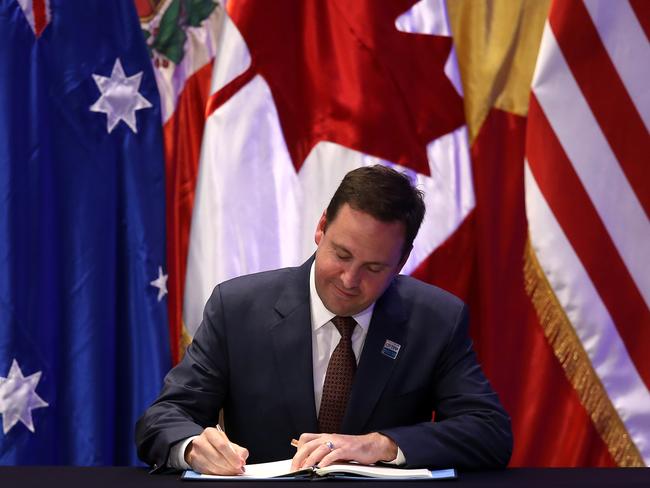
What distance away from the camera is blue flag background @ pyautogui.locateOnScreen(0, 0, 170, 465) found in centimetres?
308

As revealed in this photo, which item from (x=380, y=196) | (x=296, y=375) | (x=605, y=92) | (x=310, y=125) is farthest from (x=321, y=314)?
(x=605, y=92)

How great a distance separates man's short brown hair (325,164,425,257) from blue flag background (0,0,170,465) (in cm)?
131

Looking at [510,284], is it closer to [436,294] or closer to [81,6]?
[436,294]

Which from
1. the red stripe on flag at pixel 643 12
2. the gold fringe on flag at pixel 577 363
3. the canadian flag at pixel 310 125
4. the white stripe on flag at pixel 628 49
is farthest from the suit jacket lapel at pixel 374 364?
the red stripe on flag at pixel 643 12

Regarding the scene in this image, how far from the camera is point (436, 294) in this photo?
2.45 meters

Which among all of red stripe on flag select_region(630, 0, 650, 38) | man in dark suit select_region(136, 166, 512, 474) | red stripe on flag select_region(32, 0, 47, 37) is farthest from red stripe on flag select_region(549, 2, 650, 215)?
red stripe on flag select_region(32, 0, 47, 37)

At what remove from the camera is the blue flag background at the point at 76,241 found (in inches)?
121

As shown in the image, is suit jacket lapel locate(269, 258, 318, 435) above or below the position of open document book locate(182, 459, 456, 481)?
above

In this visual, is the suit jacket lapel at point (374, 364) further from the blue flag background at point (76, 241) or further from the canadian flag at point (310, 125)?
the blue flag background at point (76, 241)

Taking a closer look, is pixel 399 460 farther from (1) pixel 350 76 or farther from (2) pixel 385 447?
(1) pixel 350 76

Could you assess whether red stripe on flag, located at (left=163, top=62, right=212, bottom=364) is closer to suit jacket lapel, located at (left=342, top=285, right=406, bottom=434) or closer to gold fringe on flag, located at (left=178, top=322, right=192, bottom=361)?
gold fringe on flag, located at (left=178, top=322, right=192, bottom=361)

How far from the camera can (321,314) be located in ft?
7.57

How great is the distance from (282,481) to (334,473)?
0.11 meters

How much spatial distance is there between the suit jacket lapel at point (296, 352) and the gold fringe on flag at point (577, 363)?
4.49ft
